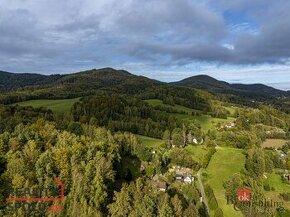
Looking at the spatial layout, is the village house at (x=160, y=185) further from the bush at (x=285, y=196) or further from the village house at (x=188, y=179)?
the bush at (x=285, y=196)

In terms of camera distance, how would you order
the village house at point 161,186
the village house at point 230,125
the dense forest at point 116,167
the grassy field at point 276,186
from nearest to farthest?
1. the dense forest at point 116,167
2. the village house at point 161,186
3. the grassy field at point 276,186
4. the village house at point 230,125

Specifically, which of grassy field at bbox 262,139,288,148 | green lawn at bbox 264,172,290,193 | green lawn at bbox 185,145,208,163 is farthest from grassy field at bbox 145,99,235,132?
green lawn at bbox 264,172,290,193

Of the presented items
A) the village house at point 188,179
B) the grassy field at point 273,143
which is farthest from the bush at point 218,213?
the grassy field at point 273,143

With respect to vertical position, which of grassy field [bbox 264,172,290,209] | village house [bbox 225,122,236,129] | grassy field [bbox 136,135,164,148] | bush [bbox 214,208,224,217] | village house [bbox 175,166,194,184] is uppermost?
grassy field [bbox 136,135,164,148]

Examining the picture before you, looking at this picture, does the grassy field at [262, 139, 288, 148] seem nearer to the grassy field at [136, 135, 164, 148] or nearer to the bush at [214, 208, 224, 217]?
the grassy field at [136, 135, 164, 148]

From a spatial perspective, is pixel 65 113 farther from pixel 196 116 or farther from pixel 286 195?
pixel 286 195

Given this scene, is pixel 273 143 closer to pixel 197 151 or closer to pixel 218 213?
pixel 197 151

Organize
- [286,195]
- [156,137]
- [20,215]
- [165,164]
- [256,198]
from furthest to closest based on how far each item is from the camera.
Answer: [156,137] < [165,164] < [286,195] < [256,198] < [20,215]

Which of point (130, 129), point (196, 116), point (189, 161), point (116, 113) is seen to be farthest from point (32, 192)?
point (196, 116)
